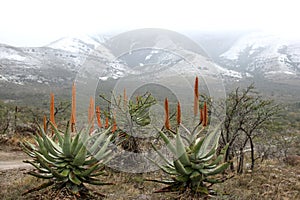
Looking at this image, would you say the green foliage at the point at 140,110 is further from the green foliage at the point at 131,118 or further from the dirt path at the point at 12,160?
the dirt path at the point at 12,160

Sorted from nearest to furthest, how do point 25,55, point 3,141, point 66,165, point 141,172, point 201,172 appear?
1. point 201,172
2. point 66,165
3. point 141,172
4. point 3,141
5. point 25,55

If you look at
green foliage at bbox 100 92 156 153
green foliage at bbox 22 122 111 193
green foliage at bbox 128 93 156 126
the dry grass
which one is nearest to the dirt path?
the dry grass

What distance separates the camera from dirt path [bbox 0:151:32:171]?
34.9ft

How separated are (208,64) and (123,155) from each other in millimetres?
3437

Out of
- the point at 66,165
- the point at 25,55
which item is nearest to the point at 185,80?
the point at 66,165

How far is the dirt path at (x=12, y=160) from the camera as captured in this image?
1063 cm

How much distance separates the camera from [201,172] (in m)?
4.84

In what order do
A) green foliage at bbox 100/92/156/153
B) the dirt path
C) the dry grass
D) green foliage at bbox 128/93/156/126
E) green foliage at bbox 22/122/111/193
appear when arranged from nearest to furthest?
1. green foliage at bbox 22/122/111/193
2. the dry grass
3. green foliage at bbox 100/92/156/153
4. green foliage at bbox 128/93/156/126
5. the dirt path

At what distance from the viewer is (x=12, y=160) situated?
12156 millimetres

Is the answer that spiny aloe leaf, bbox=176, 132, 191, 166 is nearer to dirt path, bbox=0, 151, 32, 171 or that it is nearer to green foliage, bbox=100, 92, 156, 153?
green foliage, bbox=100, 92, 156, 153

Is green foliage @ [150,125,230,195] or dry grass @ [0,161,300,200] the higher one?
green foliage @ [150,125,230,195]

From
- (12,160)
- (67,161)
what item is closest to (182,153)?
(67,161)

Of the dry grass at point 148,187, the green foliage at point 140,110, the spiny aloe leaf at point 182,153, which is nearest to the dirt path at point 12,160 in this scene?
the dry grass at point 148,187

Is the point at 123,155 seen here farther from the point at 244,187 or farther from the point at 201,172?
the point at 201,172
